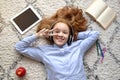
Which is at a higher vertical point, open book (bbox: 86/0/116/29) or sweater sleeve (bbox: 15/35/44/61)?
sweater sleeve (bbox: 15/35/44/61)

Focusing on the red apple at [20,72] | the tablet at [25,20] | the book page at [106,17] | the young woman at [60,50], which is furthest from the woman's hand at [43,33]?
the book page at [106,17]

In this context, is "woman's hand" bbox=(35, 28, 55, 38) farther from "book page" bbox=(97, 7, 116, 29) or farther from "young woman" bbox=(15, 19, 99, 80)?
"book page" bbox=(97, 7, 116, 29)

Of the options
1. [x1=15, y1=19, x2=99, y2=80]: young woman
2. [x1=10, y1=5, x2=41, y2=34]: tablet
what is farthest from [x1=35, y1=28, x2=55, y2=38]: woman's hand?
[x1=10, y1=5, x2=41, y2=34]: tablet

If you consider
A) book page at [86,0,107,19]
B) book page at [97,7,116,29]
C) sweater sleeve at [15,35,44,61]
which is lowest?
book page at [97,7,116,29]

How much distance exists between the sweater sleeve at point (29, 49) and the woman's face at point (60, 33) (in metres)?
0.12

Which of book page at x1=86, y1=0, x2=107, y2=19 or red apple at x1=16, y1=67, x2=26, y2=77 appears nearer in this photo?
red apple at x1=16, y1=67, x2=26, y2=77

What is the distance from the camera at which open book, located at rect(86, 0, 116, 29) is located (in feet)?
5.26

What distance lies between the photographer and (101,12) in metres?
1.62

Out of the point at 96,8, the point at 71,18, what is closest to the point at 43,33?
the point at 71,18

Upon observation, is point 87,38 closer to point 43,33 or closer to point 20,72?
point 43,33

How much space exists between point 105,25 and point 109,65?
0.26 metres

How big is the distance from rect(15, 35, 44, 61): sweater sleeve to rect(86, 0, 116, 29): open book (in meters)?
0.42

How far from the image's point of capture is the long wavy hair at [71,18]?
1539 mm

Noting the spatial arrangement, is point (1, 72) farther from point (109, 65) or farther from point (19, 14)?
point (109, 65)
